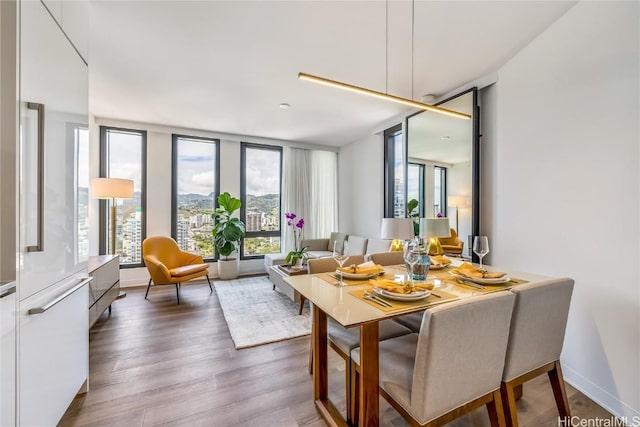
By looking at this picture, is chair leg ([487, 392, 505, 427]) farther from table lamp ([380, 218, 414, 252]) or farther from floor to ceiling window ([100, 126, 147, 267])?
floor to ceiling window ([100, 126, 147, 267])

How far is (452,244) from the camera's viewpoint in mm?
3287

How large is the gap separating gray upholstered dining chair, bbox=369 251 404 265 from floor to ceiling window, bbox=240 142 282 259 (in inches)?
137

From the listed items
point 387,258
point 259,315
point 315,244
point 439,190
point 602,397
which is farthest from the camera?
point 315,244

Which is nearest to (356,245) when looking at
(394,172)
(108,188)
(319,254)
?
(319,254)

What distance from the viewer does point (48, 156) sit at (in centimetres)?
139

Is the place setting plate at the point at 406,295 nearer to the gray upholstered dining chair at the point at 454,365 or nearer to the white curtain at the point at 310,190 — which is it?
the gray upholstered dining chair at the point at 454,365

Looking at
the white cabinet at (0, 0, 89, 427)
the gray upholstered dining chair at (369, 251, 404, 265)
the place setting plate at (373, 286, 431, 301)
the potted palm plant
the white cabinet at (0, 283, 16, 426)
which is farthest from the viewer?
the potted palm plant

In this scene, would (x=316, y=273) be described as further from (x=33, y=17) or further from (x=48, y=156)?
(x=33, y=17)

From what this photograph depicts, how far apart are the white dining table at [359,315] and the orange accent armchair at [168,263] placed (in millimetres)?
2599

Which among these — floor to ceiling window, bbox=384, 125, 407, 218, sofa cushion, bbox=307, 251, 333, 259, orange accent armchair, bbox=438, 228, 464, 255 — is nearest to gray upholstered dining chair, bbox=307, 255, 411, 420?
orange accent armchair, bbox=438, 228, 464, 255

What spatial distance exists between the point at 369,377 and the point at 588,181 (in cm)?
204

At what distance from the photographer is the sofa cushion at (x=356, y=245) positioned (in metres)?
4.68

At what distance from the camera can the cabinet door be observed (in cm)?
122

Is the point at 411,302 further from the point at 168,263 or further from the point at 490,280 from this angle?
the point at 168,263
